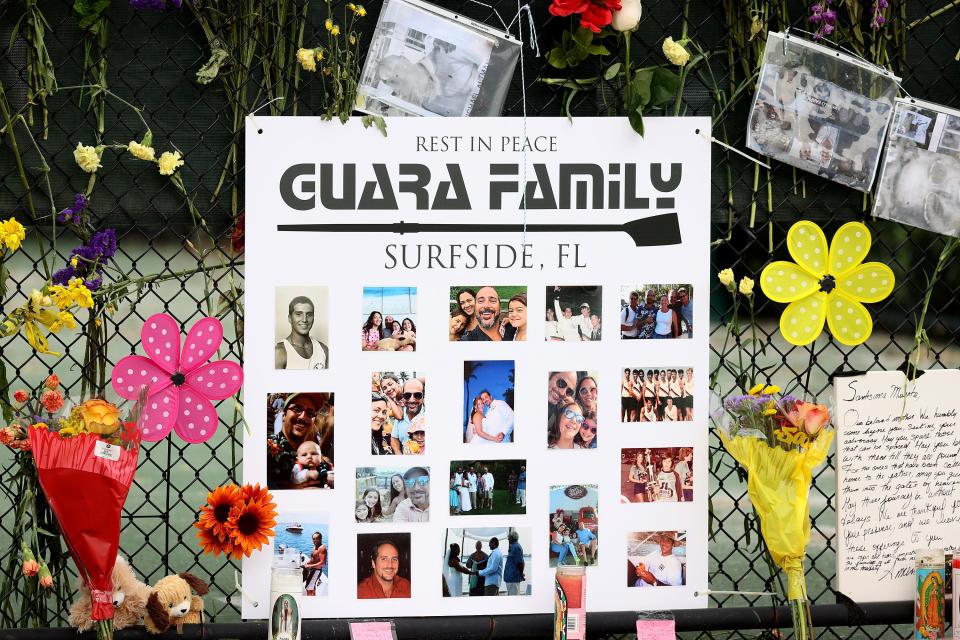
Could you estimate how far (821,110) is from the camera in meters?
2.04

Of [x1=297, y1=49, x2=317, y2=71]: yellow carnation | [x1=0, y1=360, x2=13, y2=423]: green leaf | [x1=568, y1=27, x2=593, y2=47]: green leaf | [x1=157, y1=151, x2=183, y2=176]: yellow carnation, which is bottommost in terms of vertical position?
[x1=0, y1=360, x2=13, y2=423]: green leaf

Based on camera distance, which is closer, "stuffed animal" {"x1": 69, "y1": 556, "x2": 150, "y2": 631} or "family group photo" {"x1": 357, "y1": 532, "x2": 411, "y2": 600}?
"stuffed animal" {"x1": 69, "y1": 556, "x2": 150, "y2": 631}

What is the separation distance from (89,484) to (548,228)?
106cm

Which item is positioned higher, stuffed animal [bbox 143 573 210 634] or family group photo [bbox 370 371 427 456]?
family group photo [bbox 370 371 427 456]

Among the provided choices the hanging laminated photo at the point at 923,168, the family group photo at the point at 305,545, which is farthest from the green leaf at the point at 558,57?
the family group photo at the point at 305,545

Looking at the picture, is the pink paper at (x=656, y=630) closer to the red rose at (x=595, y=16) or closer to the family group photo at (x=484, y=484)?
the family group photo at (x=484, y=484)

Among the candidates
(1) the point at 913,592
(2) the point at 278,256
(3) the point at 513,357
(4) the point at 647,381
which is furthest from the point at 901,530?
(2) the point at 278,256

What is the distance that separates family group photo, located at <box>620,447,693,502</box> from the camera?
2037mm

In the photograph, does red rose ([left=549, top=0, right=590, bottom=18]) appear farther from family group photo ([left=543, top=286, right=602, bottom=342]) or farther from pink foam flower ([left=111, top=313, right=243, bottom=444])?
pink foam flower ([left=111, top=313, right=243, bottom=444])

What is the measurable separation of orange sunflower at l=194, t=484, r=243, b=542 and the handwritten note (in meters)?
1.35

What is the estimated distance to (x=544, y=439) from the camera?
79.1 inches

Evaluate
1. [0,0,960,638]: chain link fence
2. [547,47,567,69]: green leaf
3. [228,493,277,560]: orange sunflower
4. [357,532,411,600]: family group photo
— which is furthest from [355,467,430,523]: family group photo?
[547,47,567,69]: green leaf

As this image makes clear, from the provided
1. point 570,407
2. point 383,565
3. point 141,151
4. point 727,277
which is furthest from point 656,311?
point 141,151

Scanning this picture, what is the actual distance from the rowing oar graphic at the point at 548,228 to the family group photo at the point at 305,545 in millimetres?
632
